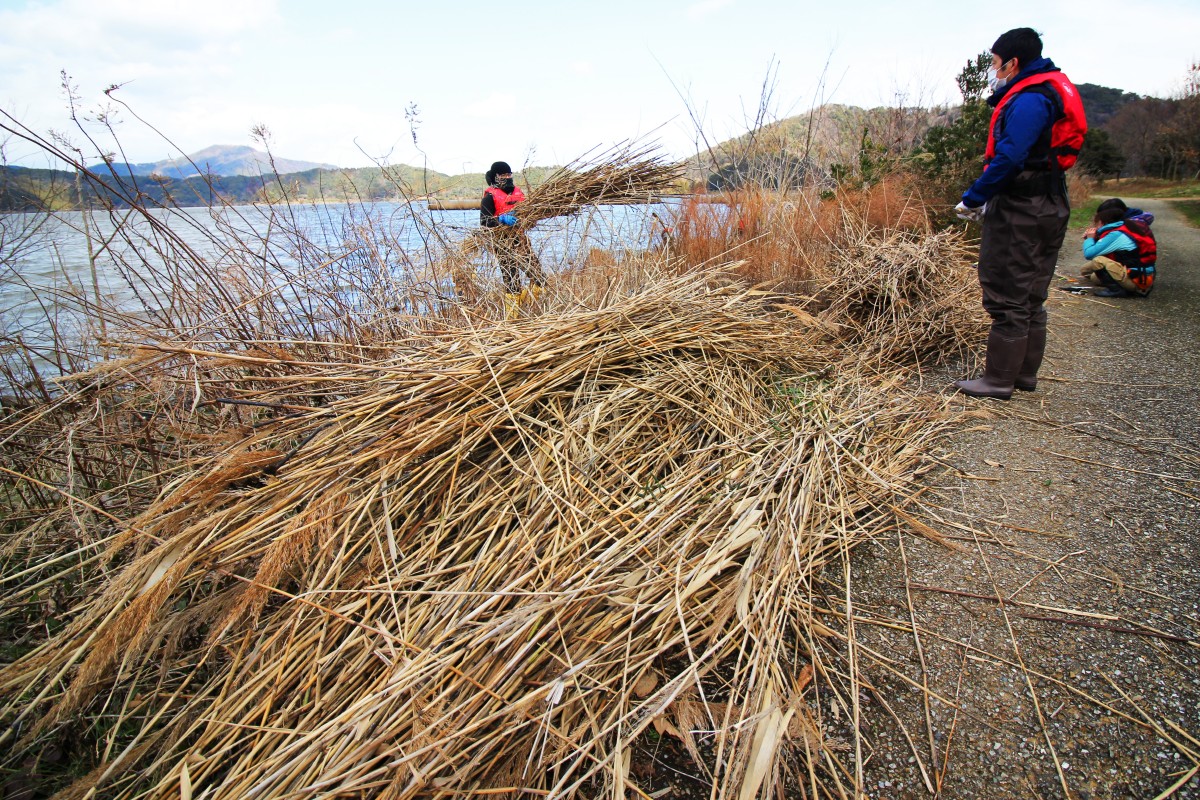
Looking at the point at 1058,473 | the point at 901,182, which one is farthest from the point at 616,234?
the point at 901,182

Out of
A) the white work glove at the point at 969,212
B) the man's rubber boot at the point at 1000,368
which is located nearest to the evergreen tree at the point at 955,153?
the white work glove at the point at 969,212

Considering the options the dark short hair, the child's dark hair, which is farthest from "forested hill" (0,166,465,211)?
the child's dark hair

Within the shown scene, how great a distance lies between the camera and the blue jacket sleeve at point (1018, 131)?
2.65m

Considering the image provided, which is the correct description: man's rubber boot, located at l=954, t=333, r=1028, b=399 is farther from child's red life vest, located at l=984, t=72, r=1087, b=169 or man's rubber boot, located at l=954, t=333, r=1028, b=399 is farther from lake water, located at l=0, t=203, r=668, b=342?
lake water, located at l=0, t=203, r=668, b=342

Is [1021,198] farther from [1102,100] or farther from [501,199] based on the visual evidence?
[1102,100]

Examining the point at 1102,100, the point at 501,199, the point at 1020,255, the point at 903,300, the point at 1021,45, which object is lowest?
the point at 903,300

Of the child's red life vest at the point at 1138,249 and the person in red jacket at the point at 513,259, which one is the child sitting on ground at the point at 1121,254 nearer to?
the child's red life vest at the point at 1138,249

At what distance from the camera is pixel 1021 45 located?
2746mm

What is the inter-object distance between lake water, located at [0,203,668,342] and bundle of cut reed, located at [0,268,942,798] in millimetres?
1342

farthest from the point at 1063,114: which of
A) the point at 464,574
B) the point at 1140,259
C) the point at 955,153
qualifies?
the point at 955,153

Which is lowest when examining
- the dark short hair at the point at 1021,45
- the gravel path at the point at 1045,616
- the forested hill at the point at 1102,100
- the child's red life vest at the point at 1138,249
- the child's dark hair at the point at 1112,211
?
the gravel path at the point at 1045,616

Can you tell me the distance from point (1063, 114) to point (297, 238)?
4.35m

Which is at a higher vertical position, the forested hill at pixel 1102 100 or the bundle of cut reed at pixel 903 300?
the forested hill at pixel 1102 100

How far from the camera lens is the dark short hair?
2.71m
